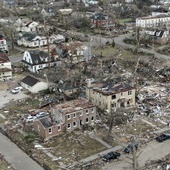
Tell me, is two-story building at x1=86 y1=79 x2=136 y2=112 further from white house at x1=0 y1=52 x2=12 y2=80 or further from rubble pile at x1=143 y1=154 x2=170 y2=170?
white house at x1=0 y1=52 x2=12 y2=80

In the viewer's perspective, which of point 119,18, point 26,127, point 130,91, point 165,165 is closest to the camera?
point 165,165

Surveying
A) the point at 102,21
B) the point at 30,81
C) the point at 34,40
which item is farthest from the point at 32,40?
the point at 30,81

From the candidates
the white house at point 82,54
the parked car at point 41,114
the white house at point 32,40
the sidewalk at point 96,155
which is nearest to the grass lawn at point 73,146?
the sidewalk at point 96,155

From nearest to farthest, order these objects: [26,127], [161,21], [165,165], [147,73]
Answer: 1. [165,165]
2. [26,127]
3. [147,73]
4. [161,21]

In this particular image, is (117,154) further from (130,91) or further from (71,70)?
(71,70)

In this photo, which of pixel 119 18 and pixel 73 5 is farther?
pixel 73 5

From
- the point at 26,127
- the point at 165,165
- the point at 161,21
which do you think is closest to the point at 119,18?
the point at 161,21

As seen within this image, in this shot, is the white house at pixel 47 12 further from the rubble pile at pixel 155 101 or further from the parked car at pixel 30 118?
the parked car at pixel 30 118
